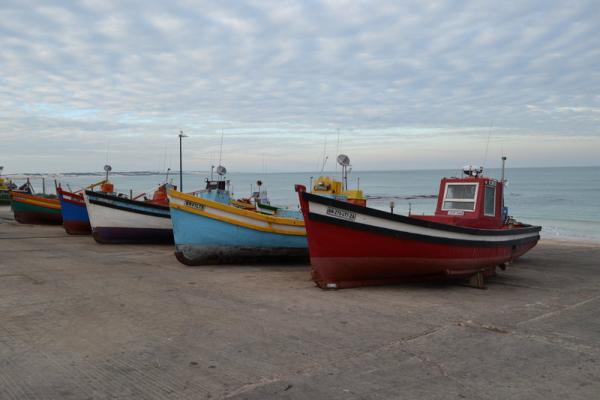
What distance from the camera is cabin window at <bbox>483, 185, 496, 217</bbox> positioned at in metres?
11.3

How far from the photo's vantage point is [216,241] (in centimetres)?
1253

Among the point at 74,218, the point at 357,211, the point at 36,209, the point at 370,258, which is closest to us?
the point at 357,211

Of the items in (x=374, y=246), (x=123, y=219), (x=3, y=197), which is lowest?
(x=3, y=197)

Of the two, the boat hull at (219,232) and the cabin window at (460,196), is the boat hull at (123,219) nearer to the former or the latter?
the boat hull at (219,232)

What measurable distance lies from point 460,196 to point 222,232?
5.67 m

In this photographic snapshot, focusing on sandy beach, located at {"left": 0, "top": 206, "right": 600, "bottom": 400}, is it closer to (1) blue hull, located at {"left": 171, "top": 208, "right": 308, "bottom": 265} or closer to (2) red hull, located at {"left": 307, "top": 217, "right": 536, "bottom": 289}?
(2) red hull, located at {"left": 307, "top": 217, "right": 536, "bottom": 289}

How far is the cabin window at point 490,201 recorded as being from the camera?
11.3 meters

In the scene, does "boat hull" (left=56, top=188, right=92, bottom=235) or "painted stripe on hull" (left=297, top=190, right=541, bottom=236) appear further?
"boat hull" (left=56, top=188, right=92, bottom=235)

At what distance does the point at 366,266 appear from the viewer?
30.6 ft

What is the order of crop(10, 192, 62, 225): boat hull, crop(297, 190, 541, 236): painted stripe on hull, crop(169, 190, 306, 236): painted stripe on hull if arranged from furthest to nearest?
crop(10, 192, 62, 225): boat hull, crop(169, 190, 306, 236): painted stripe on hull, crop(297, 190, 541, 236): painted stripe on hull

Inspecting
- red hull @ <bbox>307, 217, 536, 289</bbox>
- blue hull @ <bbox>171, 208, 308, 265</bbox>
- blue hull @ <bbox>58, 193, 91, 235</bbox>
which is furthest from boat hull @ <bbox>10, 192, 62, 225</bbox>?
red hull @ <bbox>307, 217, 536, 289</bbox>

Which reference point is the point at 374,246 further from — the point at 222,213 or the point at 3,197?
the point at 3,197

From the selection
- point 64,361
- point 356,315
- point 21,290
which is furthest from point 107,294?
point 356,315

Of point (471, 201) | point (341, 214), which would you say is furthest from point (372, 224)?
point (471, 201)
